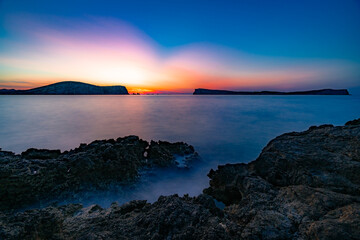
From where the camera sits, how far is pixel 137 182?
5910 mm

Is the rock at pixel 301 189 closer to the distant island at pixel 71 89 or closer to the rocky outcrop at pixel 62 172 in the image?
the rocky outcrop at pixel 62 172

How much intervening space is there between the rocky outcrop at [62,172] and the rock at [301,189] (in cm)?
324

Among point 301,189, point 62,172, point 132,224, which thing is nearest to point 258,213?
point 301,189

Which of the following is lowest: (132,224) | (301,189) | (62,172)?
(62,172)

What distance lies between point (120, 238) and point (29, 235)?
1.47 metres

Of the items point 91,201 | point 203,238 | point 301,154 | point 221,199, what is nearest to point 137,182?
point 91,201

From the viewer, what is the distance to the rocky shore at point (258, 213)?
229 centimetres

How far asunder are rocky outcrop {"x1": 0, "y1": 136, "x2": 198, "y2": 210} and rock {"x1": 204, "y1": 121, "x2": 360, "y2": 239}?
10.6ft

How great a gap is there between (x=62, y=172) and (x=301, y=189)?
20.9 ft

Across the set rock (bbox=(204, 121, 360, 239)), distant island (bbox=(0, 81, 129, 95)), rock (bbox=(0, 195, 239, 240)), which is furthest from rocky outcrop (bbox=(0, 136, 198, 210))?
distant island (bbox=(0, 81, 129, 95))

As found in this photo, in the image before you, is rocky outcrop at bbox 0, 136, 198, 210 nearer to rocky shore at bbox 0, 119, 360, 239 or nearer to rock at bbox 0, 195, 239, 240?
rocky shore at bbox 0, 119, 360, 239

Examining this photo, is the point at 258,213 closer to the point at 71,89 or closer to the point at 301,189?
the point at 301,189

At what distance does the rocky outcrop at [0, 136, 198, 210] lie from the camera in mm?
4321

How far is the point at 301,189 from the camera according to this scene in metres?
2.97
